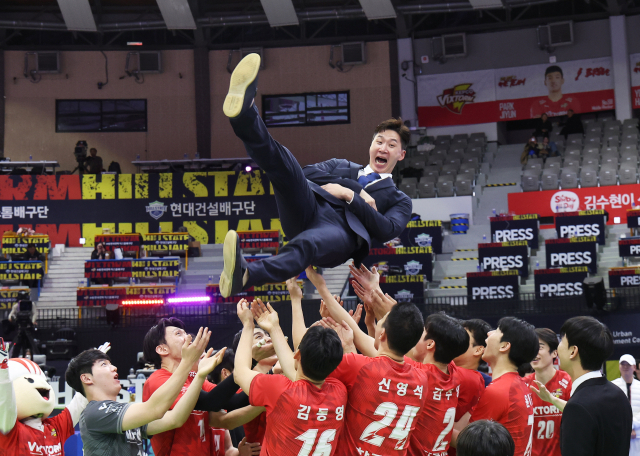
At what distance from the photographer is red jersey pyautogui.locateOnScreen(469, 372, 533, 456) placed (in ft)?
12.5

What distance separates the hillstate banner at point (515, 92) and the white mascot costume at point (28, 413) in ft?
57.8

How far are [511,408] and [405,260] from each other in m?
9.42

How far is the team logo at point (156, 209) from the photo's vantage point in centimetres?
1784

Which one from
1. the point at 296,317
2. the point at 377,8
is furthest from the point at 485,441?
the point at 377,8

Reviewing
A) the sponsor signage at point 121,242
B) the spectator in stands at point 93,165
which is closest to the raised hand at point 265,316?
the sponsor signage at point 121,242

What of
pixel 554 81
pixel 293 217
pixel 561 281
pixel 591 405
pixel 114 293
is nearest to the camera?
pixel 591 405

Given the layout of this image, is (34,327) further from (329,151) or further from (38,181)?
(329,151)

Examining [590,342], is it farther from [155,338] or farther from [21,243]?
[21,243]

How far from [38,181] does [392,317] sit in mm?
16304

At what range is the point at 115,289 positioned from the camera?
15.0 m

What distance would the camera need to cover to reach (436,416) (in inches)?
151

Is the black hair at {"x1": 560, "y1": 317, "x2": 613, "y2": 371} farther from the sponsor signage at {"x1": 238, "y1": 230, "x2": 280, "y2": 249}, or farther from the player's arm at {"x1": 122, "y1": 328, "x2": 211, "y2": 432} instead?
the sponsor signage at {"x1": 238, "y1": 230, "x2": 280, "y2": 249}

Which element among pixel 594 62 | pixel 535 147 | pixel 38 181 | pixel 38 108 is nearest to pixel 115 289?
pixel 38 181

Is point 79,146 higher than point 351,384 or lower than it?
higher
